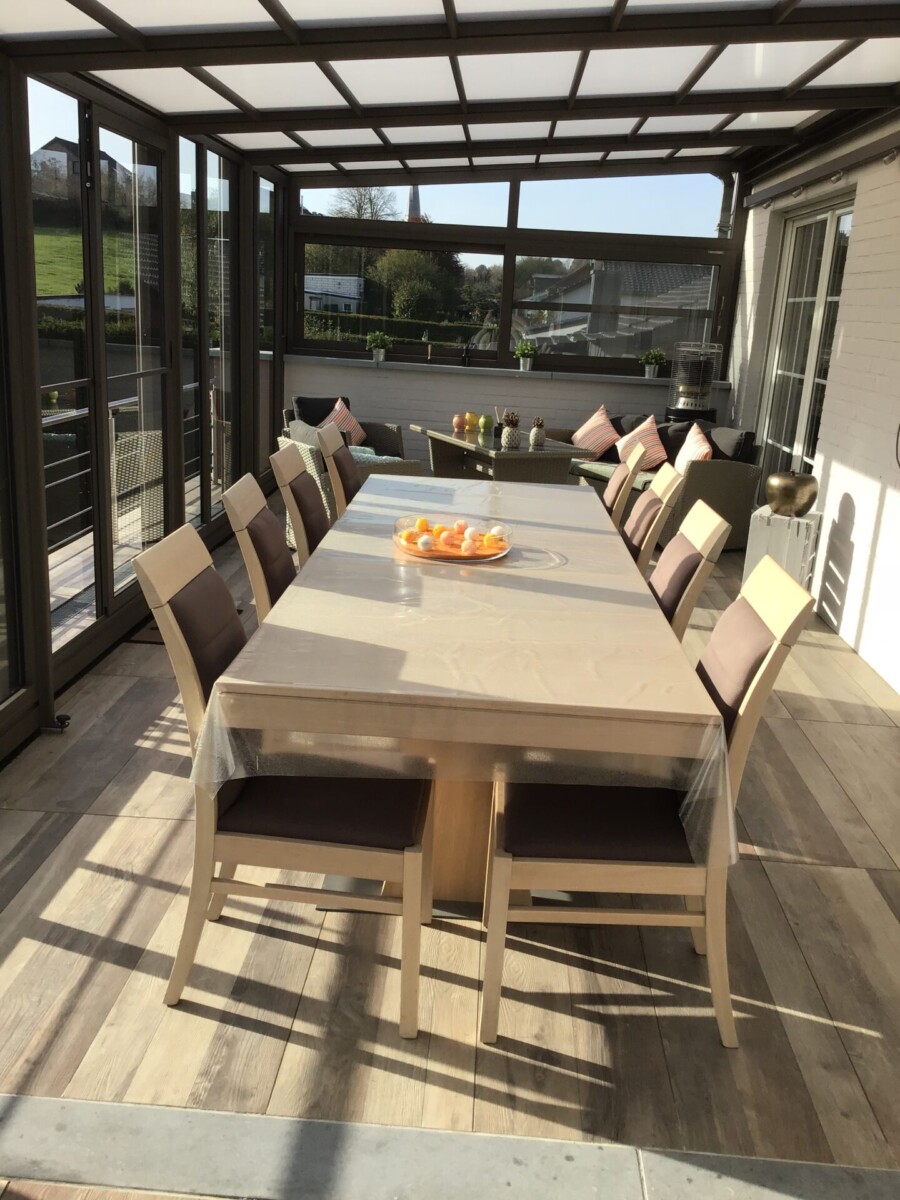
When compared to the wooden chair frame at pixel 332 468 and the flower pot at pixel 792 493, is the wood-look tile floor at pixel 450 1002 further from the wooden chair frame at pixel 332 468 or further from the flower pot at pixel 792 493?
the flower pot at pixel 792 493

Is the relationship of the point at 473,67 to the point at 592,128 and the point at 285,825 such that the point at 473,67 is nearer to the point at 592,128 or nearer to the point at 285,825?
the point at 592,128

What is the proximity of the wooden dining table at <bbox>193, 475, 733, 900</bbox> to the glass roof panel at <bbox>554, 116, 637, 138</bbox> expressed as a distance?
15.1 ft

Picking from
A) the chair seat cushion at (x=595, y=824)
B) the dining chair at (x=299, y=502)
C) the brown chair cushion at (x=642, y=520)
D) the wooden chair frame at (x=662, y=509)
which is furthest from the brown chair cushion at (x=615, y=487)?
the chair seat cushion at (x=595, y=824)

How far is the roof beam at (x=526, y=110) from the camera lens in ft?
16.3

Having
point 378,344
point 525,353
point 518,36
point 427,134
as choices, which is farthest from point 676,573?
point 378,344

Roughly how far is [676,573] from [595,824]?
1.15 m

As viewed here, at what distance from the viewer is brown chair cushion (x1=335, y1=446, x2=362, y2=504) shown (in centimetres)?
476

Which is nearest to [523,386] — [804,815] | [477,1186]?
[804,815]

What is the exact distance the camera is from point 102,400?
425 cm

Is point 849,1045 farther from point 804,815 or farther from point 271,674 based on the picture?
point 271,674

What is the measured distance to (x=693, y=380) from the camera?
27.4 ft

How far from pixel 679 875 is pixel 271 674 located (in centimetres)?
100

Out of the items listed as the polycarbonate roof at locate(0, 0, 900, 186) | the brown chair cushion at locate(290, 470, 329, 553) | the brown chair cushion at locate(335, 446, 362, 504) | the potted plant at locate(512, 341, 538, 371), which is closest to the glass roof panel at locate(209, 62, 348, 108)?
the polycarbonate roof at locate(0, 0, 900, 186)

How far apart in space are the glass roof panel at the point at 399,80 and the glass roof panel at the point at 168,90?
625 millimetres
